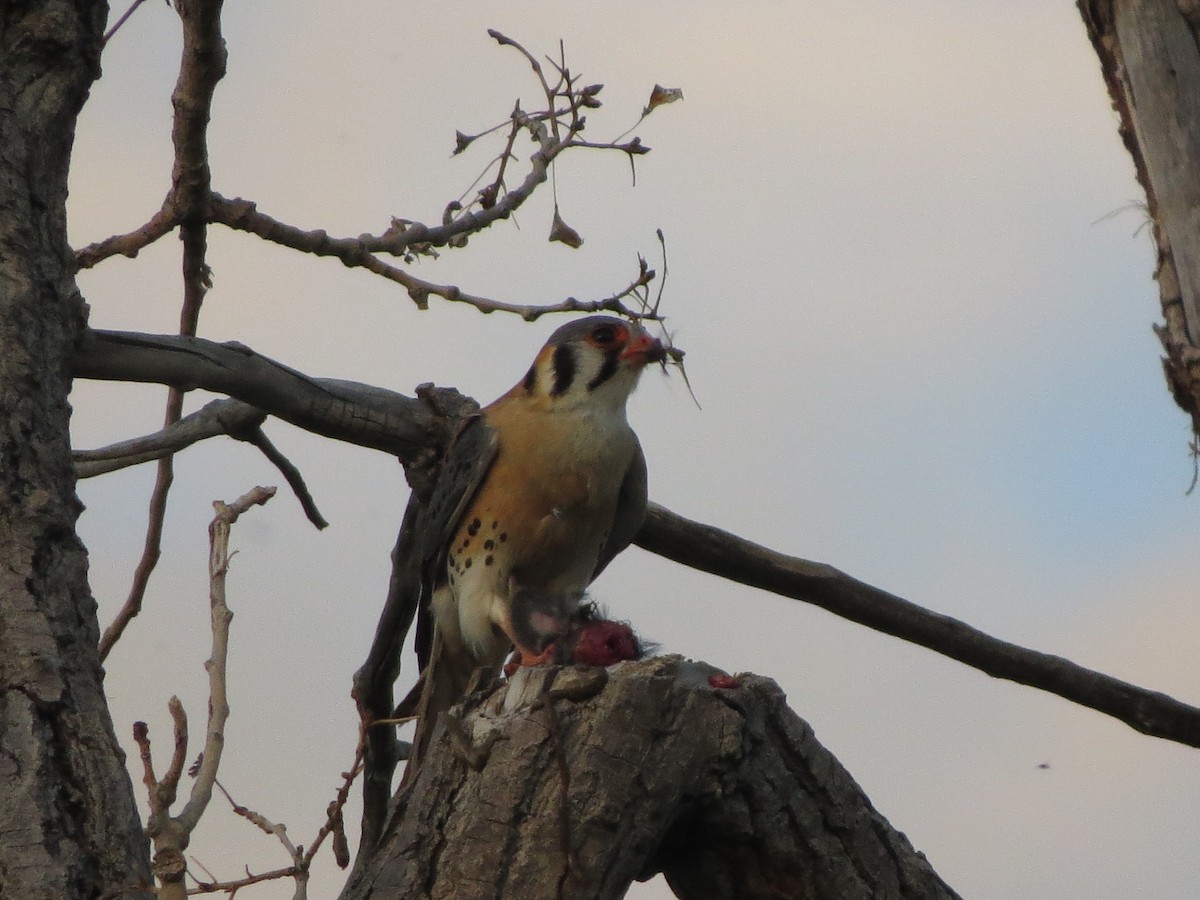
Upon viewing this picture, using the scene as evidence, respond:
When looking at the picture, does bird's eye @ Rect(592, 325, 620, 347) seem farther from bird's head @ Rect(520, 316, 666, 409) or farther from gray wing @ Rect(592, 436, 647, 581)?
gray wing @ Rect(592, 436, 647, 581)

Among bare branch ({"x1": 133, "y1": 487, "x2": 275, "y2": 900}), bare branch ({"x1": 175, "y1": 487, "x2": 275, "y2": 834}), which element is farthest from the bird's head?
bare branch ({"x1": 133, "y1": 487, "x2": 275, "y2": 900})

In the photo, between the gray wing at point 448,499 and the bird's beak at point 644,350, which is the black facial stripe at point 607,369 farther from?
the gray wing at point 448,499

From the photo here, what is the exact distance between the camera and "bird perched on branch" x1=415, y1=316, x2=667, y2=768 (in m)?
4.57

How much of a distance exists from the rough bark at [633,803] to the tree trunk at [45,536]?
0.41 metres

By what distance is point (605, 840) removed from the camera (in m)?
2.40

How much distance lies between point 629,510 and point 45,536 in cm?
223

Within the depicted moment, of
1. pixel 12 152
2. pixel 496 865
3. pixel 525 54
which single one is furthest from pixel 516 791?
pixel 525 54

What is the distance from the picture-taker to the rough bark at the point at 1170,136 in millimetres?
3895

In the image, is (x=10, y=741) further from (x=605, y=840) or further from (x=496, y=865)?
(x=605, y=840)

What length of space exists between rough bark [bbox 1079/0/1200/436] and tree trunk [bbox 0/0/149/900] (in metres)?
2.53

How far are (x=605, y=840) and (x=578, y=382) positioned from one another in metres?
2.45

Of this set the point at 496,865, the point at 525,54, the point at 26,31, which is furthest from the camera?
the point at 525,54

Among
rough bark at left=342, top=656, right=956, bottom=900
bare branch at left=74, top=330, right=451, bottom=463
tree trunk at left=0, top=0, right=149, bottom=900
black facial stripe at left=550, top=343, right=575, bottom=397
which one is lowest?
rough bark at left=342, top=656, right=956, bottom=900

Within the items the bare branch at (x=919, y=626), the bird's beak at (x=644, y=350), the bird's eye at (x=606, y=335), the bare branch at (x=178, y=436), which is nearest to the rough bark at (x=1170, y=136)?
the bare branch at (x=919, y=626)
